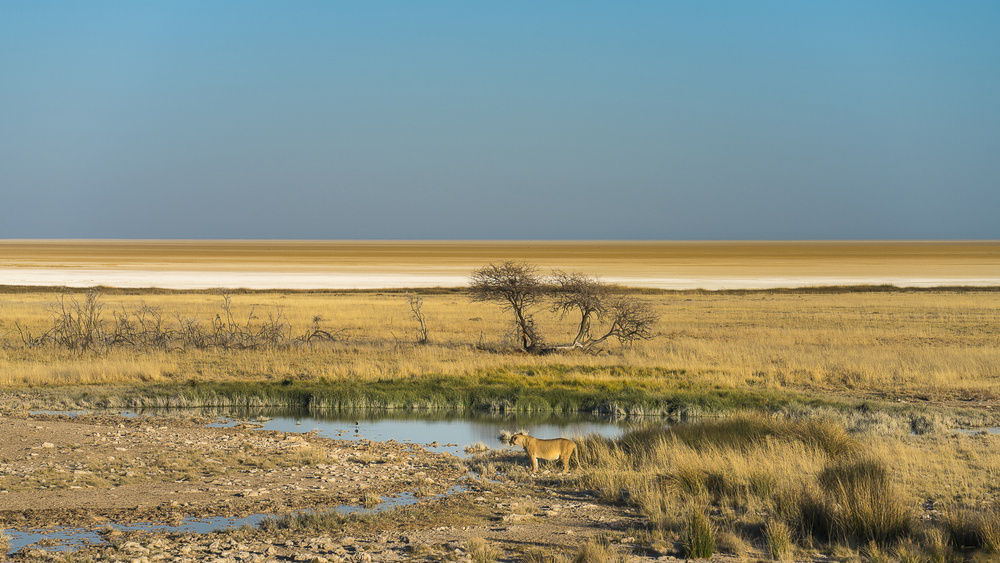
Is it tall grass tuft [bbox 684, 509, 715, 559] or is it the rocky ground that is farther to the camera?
the rocky ground

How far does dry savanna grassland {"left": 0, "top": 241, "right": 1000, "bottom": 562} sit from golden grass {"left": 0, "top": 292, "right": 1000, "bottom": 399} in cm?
13

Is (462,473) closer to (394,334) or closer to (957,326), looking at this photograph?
(394,334)

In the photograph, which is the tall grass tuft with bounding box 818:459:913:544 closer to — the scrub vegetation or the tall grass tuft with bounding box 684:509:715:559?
the tall grass tuft with bounding box 684:509:715:559

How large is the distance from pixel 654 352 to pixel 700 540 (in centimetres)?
1948

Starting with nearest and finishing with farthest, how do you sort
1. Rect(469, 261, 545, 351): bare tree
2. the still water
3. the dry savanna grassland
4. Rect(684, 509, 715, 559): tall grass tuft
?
Rect(684, 509, 715, 559): tall grass tuft
the dry savanna grassland
the still water
Rect(469, 261, 545, 351): bare tree

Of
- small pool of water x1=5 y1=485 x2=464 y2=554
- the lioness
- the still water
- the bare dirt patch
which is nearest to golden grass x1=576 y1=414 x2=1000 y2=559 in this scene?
the lioness

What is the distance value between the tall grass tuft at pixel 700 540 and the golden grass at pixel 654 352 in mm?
13764

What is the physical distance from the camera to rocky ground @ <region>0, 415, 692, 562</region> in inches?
384

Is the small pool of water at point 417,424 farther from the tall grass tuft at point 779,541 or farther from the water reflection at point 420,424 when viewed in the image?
the tall grass tuft at point 779,541

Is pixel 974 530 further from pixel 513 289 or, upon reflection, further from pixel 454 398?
pixel 513 289

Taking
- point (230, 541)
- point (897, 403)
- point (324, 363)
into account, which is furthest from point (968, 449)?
point (324, 363)

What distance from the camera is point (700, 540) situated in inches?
383

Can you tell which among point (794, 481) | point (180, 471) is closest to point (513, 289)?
point (180, 471)

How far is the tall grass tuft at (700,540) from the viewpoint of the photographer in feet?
31.7
